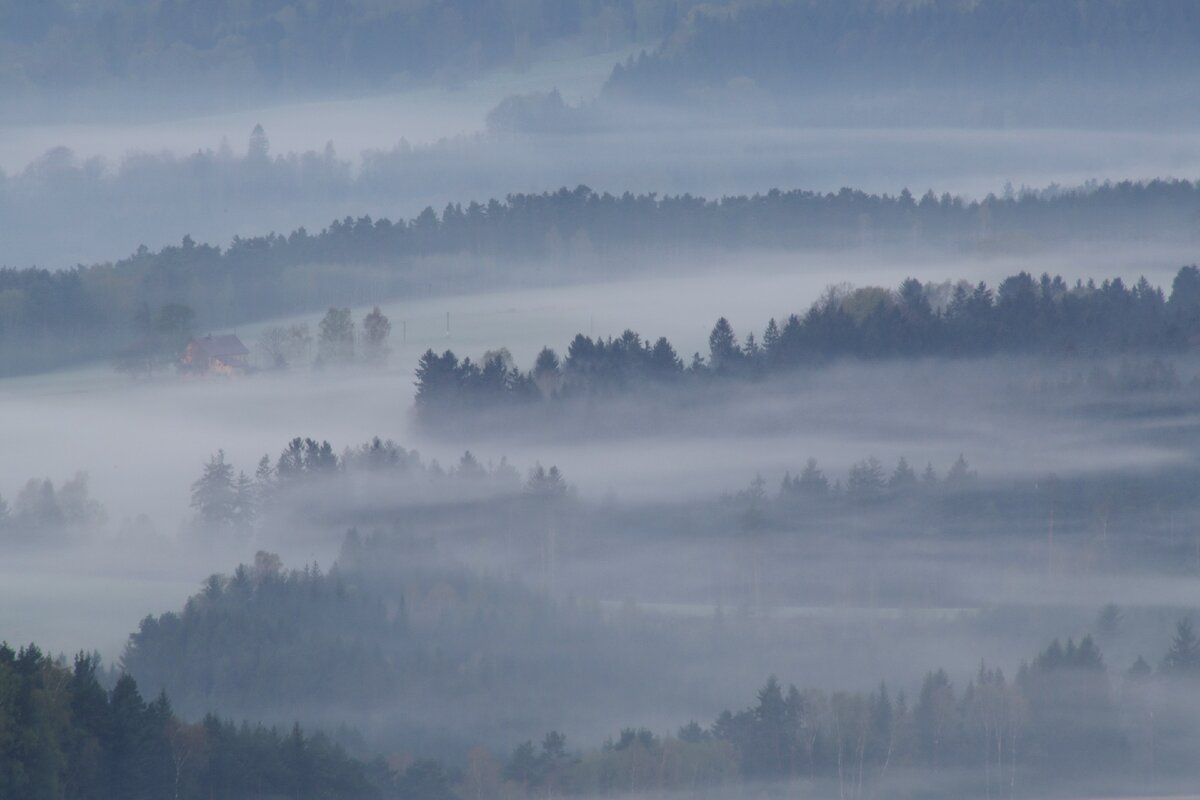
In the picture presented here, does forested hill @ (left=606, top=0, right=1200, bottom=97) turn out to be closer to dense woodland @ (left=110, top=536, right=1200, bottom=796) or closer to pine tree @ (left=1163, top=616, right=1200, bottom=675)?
pine tree @ (left=1163, top=616, right=1200, bottom=675)

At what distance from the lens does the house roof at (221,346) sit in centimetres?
10038

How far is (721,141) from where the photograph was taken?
149625 millimetres

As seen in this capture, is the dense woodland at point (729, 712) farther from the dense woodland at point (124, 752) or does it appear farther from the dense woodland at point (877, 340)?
the dense woodland at point (877, 340)

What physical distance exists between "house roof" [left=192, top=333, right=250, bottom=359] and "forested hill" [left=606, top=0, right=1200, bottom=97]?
176 ft

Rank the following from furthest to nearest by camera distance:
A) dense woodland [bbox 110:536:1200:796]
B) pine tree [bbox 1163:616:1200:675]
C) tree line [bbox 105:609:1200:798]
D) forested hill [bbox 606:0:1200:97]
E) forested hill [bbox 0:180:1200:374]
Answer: forested hill [bbox 606:0:1200:97]
forested hill [bbox 0:180:1200:374]
pine tree [bbox 1163:616:1200:675]
dense woodland [bbox 110:536:1200:796]
tree line [bbox 105:609:1200:798]

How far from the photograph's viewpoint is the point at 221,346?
101 metres

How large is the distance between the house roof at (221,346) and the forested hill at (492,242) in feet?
4.10

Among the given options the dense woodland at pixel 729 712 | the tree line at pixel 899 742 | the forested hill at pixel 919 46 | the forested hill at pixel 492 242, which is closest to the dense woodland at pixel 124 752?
the tree line at pixel 899 742

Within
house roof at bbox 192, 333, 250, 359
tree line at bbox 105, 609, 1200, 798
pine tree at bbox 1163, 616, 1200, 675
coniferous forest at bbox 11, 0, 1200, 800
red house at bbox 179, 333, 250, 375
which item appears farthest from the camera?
house roof at bbox 192, 333, 250, 359

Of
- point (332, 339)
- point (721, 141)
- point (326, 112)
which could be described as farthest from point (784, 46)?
point (332, 339)

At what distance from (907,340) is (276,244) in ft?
149

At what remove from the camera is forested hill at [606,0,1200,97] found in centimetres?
13312

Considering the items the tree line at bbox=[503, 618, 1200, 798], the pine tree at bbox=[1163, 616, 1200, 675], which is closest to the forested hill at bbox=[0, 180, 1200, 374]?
the pine tree at bbox=[1163, 616, 1200, 675]

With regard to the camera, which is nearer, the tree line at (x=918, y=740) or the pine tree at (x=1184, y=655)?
the tree line at (x=918, y=740)
